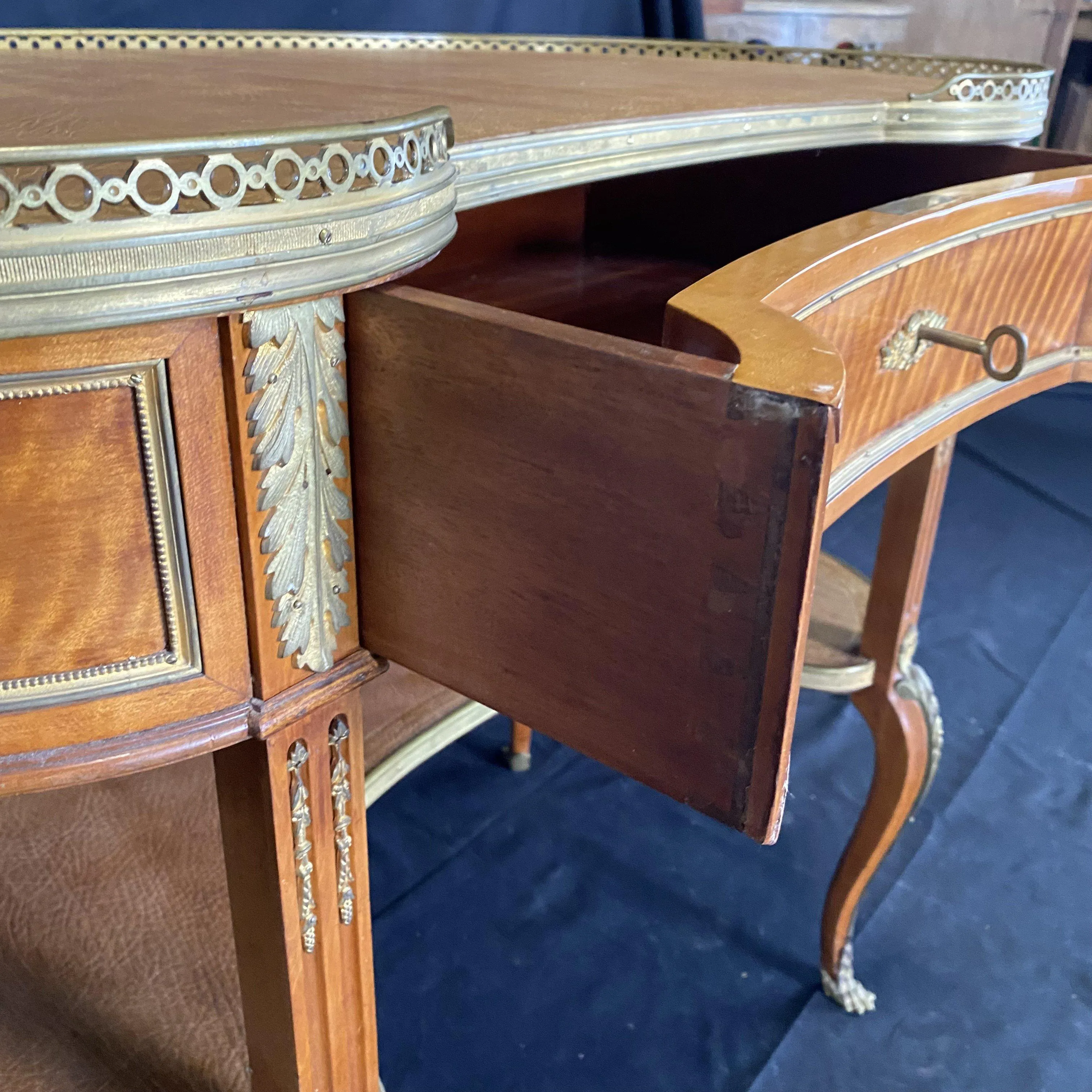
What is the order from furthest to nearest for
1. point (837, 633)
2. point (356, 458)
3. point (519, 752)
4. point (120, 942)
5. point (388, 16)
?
point (388, 16) < point (519, 752) < point (837, 633) < point (120, 942) < point (356, 458)

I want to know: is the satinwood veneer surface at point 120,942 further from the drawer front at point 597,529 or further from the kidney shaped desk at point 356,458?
the drawer front at point 597,529

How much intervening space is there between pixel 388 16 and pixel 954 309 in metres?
1.11

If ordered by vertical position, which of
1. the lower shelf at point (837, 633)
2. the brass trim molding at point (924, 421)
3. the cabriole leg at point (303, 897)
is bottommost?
the lower shelf at point (837, 633)

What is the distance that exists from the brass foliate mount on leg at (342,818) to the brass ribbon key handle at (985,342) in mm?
371

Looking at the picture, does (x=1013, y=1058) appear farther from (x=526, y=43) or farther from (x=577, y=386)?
(x=526, y=43)

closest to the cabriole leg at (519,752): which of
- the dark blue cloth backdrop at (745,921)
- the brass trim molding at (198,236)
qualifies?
the dark blue cloth backdrop at (745,921)

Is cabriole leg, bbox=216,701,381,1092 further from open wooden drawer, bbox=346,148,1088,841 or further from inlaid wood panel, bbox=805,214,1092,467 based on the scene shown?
inlaid wood panel, bbox=805,214,1092,467

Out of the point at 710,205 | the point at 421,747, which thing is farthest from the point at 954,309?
the point at 421,747

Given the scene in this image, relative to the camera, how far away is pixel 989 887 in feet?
3.74

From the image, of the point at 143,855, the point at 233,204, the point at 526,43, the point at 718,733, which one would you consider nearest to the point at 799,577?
the point at 718,733

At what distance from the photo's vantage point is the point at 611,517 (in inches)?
13.7

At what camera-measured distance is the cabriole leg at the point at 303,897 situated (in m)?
0.47

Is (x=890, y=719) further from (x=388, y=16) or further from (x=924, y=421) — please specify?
(x=388, y=16)

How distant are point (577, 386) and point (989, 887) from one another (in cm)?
101
